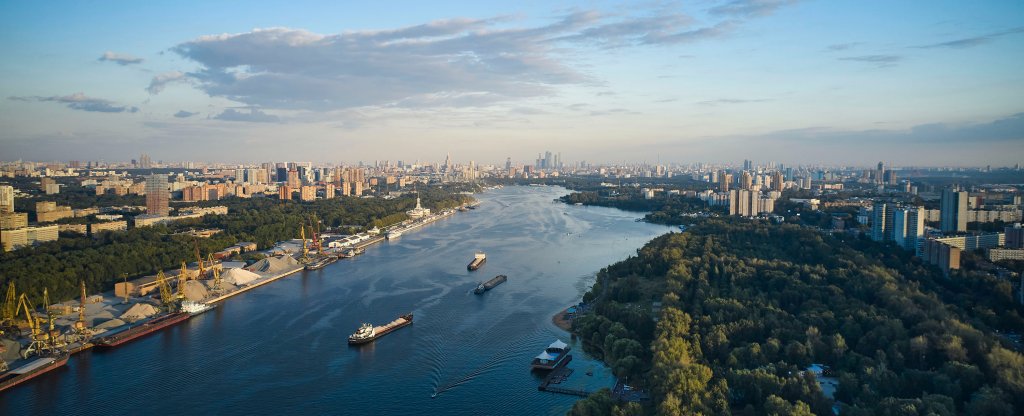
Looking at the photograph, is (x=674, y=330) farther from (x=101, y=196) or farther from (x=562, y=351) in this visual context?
(x=101, y=196)

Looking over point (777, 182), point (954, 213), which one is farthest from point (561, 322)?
point (777, 182)

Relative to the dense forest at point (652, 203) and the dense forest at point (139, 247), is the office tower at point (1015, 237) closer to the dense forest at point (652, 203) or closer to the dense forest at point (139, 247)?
the dense forest at point (652, 203)

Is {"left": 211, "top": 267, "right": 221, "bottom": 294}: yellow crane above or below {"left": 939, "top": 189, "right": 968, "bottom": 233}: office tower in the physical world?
below

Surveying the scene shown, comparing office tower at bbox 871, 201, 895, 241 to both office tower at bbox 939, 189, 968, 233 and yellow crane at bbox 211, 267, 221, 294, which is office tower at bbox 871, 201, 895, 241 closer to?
Result: office tower at bbox 939, 189, 968, 233

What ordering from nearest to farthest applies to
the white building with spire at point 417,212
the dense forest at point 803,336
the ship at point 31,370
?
the dense forest at point 803,336, the ship at point 31,370, the white building with spire at point 417,212

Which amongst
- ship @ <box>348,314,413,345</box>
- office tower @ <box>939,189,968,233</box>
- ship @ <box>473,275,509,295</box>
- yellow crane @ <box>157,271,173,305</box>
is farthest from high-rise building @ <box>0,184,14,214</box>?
office tower @ <box>939,189,968,233</box>

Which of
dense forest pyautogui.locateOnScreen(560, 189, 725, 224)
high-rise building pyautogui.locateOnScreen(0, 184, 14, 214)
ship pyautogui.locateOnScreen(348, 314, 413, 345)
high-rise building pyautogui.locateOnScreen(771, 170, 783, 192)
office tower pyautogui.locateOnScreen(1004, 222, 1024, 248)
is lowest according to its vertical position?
ship pyautogui.locateOnScreen(348, 314, 413, 345)

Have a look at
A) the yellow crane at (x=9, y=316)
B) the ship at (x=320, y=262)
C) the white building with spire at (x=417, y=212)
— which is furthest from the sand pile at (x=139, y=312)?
the white building with spire at (x=417, y=212)
